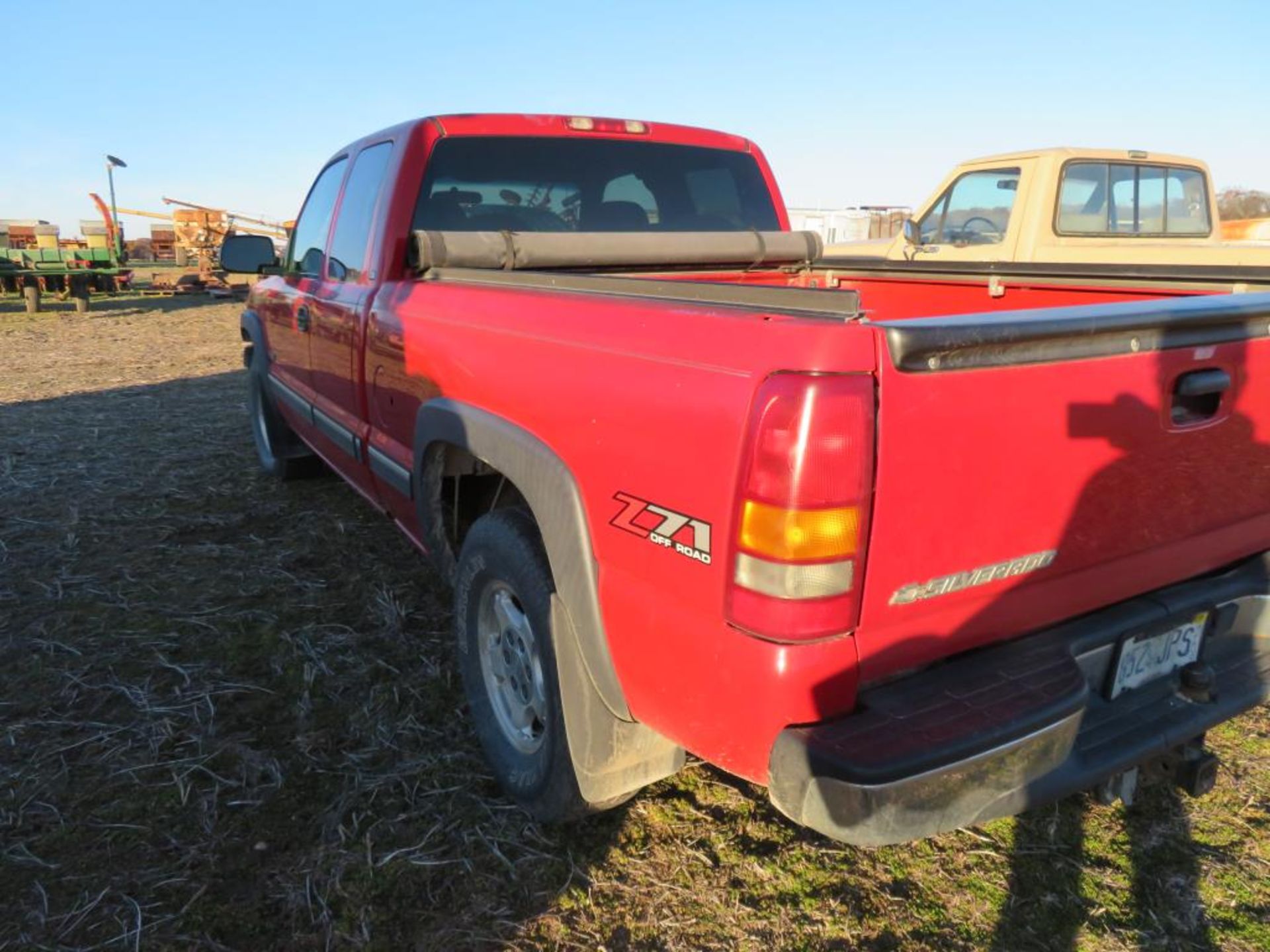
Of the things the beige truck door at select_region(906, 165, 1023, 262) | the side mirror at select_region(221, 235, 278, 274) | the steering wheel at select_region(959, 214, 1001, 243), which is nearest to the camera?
the side mirror at select_region(221, 235, 278, 274)

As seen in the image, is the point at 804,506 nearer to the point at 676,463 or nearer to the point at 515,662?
the point at 676,463

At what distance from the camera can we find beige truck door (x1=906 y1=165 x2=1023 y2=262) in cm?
637

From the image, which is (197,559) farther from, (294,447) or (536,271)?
(536,271)

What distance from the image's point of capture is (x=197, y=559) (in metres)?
4.30

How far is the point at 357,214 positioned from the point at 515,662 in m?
2.22

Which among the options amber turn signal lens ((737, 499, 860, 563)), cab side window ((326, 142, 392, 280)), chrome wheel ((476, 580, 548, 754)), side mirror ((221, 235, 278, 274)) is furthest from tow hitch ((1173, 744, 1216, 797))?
side mirror ((221, 235, 278, 274))

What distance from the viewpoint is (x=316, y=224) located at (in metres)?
4.45

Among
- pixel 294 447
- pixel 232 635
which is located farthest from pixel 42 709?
pixel 294 447

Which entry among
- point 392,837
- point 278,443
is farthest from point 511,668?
point 278,443

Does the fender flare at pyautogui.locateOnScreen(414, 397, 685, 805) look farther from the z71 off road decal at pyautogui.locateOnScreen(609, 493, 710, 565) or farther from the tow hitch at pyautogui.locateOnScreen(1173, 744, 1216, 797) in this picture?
the tow hitch at pyautogui.locateOnScreen(1173, 744, 1216, 797)

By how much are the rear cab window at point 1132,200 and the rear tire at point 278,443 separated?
5.46 metres

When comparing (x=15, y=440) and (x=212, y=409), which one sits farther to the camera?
(x=212, y=409)

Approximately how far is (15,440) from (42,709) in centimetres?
479

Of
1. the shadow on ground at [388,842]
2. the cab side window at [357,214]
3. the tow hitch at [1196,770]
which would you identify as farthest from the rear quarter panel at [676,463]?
the cab side window at [357,214]
